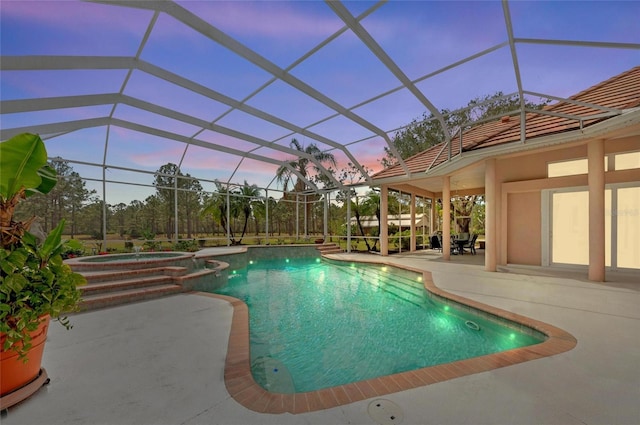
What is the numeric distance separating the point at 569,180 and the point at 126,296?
472 inches

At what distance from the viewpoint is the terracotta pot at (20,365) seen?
219cm

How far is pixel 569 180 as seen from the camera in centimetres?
816

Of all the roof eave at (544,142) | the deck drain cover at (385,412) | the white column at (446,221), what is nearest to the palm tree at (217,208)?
the white column at (446,221)

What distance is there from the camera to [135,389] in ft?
8.13

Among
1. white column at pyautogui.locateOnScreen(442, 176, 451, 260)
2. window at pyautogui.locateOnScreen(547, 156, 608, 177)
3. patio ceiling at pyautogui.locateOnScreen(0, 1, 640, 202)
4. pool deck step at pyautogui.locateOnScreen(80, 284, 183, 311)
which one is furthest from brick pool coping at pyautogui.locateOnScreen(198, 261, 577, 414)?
white column at pyautogui.locateOnScreen(442, 176, 451, 260)

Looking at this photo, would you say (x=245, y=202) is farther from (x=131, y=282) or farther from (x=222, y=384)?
(x=222, y=384)

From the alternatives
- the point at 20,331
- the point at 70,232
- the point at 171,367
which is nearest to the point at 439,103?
the point at 171,367

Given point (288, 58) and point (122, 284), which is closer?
point (122, 284)

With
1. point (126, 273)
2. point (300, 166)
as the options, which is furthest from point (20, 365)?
point (300, 166)

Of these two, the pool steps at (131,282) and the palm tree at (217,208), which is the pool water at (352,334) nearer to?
the pool steps at (131,282)

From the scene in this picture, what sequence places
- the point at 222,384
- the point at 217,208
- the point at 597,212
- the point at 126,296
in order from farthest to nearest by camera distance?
the point at 217,208, the point at 597,212, the point at 126,296, the point at 222,384

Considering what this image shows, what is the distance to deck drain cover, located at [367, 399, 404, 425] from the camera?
6.77 feet

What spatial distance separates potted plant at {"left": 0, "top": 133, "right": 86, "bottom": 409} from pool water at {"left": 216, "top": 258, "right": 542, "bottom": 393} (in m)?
2.07

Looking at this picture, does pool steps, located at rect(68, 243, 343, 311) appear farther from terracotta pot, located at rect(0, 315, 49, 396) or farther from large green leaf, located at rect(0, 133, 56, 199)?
large green leaf, located at rect(0, 133, 56, 199)
